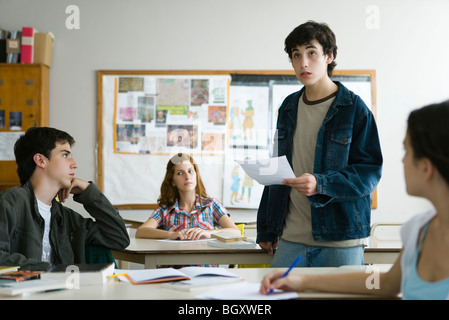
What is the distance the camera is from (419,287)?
111 cm

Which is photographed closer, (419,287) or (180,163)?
(419,287)

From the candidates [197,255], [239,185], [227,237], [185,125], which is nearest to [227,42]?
[185,125]

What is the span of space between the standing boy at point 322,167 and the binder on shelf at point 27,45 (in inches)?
126

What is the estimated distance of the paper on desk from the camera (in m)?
1.23

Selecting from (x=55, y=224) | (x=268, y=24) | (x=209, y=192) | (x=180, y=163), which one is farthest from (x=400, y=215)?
(x=55, y=224)

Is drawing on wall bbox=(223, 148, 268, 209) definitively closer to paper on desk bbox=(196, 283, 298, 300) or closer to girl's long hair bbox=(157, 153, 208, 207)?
girl's long hair bbox=(157, 153, 208, 207)

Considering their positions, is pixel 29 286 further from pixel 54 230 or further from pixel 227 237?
pixel 227 237

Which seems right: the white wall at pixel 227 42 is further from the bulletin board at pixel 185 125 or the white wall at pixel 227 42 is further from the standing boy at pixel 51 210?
the standing boy at pixel 51 210

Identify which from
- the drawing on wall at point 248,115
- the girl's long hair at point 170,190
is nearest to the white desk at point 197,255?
the girl's long hair at point 170,190

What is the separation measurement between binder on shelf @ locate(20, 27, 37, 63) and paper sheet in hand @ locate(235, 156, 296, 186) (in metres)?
3.41

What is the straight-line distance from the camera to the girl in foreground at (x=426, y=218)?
3.40 ft

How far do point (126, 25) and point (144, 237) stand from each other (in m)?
2.57

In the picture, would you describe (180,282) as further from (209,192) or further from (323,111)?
(209,192)

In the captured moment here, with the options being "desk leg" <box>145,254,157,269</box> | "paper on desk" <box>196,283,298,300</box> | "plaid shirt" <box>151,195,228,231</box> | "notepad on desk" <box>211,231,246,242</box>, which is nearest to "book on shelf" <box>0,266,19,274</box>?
"paper on desk" <box>196,283,298,300</box>
